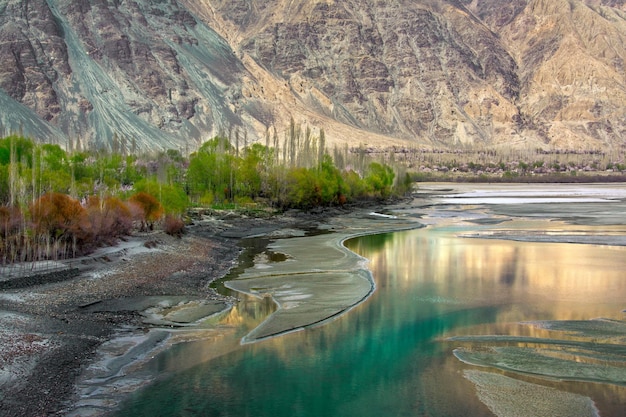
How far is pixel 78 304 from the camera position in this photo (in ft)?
66.5

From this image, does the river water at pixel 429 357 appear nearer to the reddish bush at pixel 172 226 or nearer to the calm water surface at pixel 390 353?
the calm water surface at pixel 390 353

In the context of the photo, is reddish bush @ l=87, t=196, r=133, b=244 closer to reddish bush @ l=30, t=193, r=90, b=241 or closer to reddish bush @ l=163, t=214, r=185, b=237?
reddish bush @ l=30, t=193, r=90, b=241

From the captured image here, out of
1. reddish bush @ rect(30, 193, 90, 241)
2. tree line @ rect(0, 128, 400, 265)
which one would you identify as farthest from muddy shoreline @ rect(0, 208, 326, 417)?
tree line @ rect(0, 128, 400, 265)

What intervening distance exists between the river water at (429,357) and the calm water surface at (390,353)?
1.5 inches

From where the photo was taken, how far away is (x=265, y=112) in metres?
181

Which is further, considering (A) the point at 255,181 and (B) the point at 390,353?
(A) the point at 255,181

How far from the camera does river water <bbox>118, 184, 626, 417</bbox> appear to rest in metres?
13.4

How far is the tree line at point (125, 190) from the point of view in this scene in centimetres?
2680

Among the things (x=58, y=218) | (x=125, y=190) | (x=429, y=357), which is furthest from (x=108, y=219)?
(x=429, y=357)

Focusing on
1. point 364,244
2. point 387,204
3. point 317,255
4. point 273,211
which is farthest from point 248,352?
point 387,204

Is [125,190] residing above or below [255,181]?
below

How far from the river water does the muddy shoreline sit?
5.67ft

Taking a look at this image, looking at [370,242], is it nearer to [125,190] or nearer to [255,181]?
[125,190]

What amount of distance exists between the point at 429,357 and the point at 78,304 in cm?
1029
